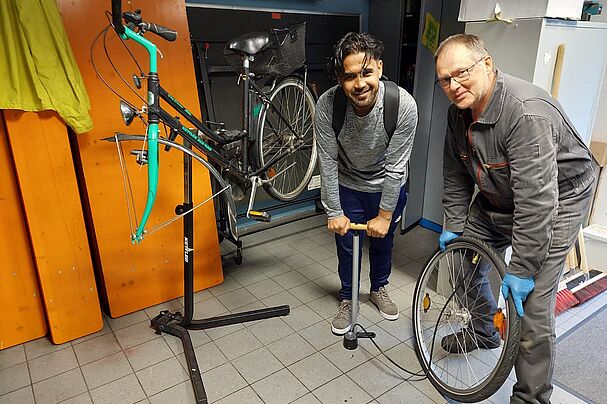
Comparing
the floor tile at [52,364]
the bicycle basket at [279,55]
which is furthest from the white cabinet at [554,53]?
the floor tile at [52,364]

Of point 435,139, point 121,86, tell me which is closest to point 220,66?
point 121,86

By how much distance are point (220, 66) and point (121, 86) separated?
809 mm

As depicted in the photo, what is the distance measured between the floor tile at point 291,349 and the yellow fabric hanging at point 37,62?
140 cm

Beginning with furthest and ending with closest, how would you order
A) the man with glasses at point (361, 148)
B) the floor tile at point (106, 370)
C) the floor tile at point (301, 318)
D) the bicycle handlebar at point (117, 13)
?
the floor tile at point (301, 318) < the floor tile at point (106, 370) < the man with glasses at point (361, 148) < the bicycle handlebar at point (117, 13)

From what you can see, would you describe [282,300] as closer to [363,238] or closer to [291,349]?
[291,349]

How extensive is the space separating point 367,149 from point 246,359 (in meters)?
1.12

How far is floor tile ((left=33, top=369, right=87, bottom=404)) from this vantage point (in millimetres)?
1824

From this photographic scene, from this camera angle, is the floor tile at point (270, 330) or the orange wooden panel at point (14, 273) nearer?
the orange wooden panel at point (14, 273)

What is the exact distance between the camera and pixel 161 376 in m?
1.94

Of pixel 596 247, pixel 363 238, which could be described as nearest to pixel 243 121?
pixel 363 238

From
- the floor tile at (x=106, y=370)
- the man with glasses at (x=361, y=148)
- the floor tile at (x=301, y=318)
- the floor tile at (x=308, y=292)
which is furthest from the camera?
the floor tile at (x=308, y=292)

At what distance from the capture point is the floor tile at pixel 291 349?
204 cm

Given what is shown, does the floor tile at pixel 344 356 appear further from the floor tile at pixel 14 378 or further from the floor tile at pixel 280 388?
the floor tile at pixel 14 378

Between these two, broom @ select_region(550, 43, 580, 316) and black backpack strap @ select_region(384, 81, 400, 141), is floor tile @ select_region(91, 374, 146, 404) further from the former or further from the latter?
broom @ select_region(550, 43, 580, 316)
